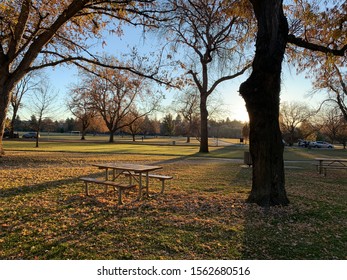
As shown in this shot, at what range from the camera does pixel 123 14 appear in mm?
11773

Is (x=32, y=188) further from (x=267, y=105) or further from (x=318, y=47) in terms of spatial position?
(x=318, y=47)

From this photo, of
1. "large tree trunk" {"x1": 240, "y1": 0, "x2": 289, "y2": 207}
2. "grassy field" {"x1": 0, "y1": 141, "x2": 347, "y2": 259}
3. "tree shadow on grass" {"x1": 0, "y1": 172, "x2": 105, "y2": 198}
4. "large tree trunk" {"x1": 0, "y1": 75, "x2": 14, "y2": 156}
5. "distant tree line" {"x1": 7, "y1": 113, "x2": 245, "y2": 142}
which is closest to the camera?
"grassy field" {"x1": 0, "y1": 141, "x2": 347, "y2": 259}

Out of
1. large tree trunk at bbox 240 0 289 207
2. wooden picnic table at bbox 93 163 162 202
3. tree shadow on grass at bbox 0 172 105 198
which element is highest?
large tree trunk at bbox 240 0 289 207

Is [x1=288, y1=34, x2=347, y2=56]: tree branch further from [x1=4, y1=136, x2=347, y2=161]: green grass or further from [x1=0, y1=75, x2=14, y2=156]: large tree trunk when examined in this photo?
[x1=4, y1=136, x2=347, y2=161]: green grass

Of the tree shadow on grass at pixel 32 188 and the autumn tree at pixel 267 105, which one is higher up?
the autumn tree at pixel 267 105

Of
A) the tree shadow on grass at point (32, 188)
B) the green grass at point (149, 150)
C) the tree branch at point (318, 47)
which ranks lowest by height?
the green grass at point (149, 150)

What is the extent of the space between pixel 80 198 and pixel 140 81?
30.0 ft

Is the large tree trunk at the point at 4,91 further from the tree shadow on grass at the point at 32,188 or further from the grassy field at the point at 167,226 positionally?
the grassy field at the point at 167,226

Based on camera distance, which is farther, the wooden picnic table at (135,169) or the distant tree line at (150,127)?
the distant tree line at (150,127)

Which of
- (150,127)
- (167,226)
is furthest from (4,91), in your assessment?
(150,127)

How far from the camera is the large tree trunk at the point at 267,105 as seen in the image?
6727 millimetres

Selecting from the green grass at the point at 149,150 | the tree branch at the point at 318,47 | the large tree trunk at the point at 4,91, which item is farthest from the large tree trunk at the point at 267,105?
the green grass at the point at 149,150

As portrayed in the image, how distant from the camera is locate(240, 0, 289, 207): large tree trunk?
6727mm

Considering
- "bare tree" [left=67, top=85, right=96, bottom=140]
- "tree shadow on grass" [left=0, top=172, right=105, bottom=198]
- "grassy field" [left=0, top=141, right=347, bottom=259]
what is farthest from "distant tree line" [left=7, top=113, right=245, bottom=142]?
"grassy field" [left=0, top=141, right=347, bottom=259]
